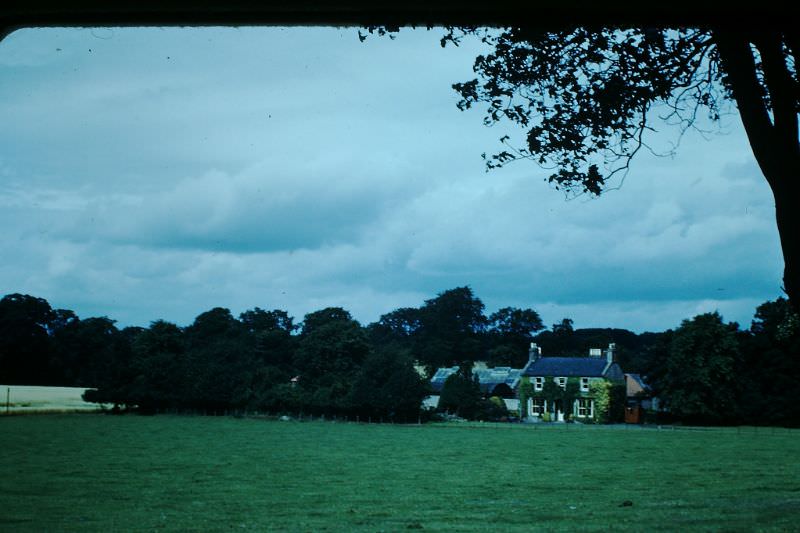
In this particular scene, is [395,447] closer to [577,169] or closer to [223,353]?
[577,169]

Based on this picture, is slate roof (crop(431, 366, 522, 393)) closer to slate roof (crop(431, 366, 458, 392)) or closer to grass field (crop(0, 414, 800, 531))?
slate roof (crop(431, 366, 458, 392))

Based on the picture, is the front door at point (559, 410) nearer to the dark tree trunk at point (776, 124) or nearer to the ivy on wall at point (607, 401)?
the ivy on wall at point (607, 401)

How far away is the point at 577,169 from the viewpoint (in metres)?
7.69

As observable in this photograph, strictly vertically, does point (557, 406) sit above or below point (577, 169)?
below

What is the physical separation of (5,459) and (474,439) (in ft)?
78.9

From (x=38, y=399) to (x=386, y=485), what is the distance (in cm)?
4213

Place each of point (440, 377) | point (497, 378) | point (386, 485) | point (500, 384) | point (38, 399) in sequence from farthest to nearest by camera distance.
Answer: point (440, 377)
point (497, 378)
point (500, 384)
point (38, 399)
point (386, 485)

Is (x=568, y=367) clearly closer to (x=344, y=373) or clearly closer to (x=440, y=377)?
(x=440, y=377)

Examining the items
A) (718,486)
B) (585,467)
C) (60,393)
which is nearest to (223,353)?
(60,393)

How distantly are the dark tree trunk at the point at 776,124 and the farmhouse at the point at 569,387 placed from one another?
7059 centimetres

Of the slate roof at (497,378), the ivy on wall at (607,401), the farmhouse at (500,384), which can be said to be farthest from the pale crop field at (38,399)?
the ivy on wall at (607,401)

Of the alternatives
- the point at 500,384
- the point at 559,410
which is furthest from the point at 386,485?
the point at 500,384

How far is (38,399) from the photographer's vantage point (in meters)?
54.2

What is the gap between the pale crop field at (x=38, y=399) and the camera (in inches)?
1955
